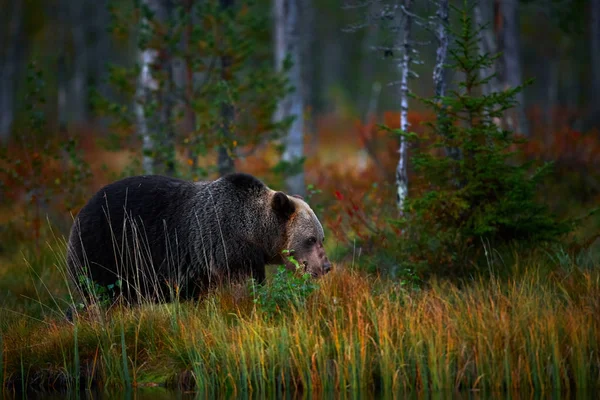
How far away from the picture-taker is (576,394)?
590 cm

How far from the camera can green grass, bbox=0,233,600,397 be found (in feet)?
20.1

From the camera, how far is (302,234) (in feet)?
25.7

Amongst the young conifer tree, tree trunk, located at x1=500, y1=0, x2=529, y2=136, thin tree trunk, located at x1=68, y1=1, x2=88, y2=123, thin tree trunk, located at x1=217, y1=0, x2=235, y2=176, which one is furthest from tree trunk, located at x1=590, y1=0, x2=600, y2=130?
thin tree trunk, located at x1=68, y1=1, x2=88, y2=123

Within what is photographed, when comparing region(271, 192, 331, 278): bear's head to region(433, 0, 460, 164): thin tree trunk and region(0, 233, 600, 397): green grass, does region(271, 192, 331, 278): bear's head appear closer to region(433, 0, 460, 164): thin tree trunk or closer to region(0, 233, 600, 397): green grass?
region(0, 233, 600, 397): green grass

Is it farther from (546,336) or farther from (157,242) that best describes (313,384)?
(157,242)

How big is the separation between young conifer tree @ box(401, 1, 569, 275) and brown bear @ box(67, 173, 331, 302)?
55.4 inches

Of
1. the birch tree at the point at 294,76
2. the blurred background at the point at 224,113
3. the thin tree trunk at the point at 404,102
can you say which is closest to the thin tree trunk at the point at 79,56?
the blurred background at the point at 224,113

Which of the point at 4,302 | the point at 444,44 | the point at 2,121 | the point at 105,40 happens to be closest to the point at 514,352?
the point at 444,44

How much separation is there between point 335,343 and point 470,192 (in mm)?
2770

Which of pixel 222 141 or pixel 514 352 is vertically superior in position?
pixel 222 141

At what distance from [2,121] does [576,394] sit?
29013 millimetres

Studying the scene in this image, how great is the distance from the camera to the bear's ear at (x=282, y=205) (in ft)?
25.4

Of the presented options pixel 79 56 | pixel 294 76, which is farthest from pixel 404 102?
pixel 79 56

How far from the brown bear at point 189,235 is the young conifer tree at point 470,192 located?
141 cm
